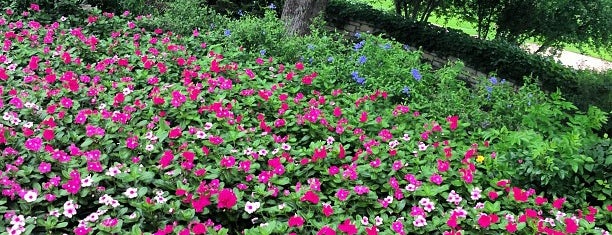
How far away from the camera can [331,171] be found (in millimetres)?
2646

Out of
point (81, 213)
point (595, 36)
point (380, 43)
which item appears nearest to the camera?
point (81, 213)

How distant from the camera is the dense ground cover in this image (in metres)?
2.26

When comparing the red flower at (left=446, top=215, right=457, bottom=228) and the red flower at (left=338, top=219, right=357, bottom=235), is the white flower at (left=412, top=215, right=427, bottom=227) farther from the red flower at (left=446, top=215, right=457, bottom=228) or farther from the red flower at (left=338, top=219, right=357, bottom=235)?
the red flower at (left=338, top=219, right=357, bottom=235)

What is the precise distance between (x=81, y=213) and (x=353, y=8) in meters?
8.55

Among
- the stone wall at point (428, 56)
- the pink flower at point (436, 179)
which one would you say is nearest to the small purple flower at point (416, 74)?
the pink flower at point (436, 179)

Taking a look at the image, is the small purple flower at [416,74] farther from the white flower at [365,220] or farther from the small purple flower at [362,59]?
the white flower at [365,220]

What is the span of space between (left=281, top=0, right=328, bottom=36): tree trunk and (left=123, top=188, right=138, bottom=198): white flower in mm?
4565

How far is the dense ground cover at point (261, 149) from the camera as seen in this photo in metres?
2.26

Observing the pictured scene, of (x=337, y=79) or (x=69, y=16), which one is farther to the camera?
(x=69, y=16)

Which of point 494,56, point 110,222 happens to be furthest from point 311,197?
point 494,56

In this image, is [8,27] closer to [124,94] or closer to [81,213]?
[124,94]

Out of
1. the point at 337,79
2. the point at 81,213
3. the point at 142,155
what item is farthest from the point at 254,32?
the point at 81,213

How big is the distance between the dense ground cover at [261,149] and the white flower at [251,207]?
0.04m

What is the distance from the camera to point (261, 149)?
110 inches
